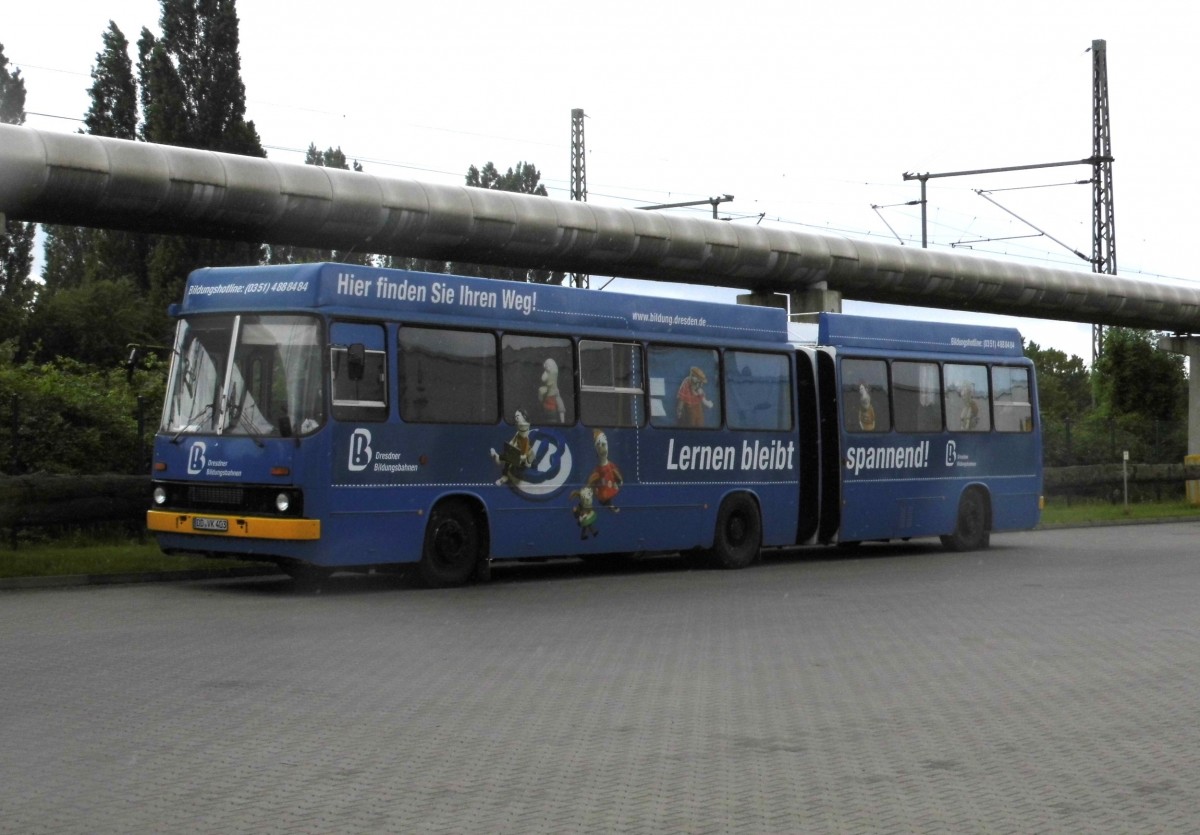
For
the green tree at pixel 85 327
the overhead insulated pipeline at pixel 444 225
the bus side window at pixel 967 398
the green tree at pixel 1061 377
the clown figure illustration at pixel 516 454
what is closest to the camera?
the clown figure illustration at pixel 516 454

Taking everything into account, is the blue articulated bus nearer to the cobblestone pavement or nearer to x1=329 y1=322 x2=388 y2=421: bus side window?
x1=329 y1=322 x2=388 y2=421: bus side window

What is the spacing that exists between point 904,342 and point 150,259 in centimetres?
3731

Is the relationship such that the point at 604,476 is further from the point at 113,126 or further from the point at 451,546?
the point at 113,126

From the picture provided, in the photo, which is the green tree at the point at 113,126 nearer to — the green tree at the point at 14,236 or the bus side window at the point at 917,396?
the green tree at the point at 14,236

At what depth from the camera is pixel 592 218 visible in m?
28.8

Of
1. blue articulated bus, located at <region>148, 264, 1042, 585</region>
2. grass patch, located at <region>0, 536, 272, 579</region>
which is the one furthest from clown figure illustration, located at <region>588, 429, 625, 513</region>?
grass patch, located at <region>0, 536, 272, 579</region>

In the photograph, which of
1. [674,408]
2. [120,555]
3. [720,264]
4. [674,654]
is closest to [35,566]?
[120,555]

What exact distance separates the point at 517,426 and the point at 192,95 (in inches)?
1637

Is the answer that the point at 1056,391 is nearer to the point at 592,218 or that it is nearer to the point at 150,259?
the point at 150,259

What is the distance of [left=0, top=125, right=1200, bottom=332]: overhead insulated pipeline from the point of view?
21.7m

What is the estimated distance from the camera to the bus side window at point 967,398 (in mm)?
26062

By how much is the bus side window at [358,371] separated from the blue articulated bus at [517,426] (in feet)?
0.07

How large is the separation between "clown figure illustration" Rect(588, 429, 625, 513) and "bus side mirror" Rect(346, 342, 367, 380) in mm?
3899

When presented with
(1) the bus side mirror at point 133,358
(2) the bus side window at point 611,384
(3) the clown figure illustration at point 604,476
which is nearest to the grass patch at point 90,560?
(1) the bus side mirror at point 133,358
